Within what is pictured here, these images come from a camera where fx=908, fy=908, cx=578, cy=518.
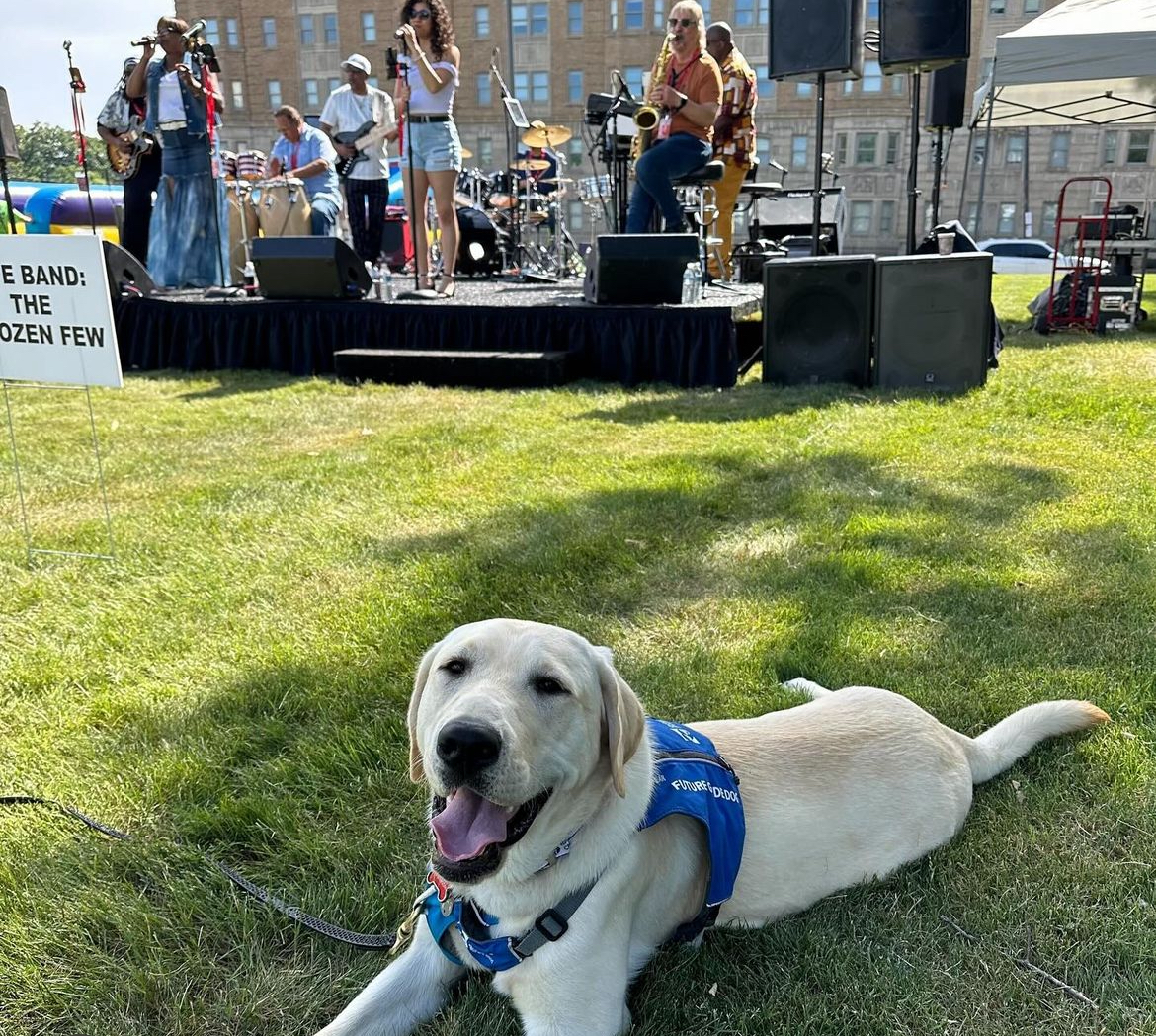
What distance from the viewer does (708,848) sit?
1835 millimetres

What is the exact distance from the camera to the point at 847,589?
3.46 m

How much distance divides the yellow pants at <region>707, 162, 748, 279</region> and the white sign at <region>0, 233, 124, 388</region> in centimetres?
726

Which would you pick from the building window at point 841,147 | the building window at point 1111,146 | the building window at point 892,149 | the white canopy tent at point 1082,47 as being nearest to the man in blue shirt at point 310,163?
the white canopy tent at point 1082,47

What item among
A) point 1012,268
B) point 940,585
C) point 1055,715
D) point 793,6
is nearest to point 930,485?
point 940,585

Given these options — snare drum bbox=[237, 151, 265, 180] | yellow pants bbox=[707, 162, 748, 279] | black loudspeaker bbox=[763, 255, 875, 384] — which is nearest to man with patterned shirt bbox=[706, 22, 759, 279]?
yellow pants bbox=[707, 162, 748, 279]

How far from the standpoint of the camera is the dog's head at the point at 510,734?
4.78 feet

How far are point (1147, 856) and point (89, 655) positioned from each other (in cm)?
315

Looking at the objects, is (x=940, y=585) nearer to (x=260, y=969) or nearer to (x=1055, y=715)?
(x=1055, y=715)

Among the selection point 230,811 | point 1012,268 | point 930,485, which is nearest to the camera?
point 230,811

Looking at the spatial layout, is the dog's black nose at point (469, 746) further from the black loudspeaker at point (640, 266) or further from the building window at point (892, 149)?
the building window at point (892, 149)

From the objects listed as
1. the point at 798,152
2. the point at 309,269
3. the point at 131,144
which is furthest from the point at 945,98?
the point at 798,152

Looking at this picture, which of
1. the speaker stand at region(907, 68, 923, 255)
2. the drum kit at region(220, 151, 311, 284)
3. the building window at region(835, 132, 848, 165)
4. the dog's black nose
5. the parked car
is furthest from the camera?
the building window at region(835, 132, 848, 165)

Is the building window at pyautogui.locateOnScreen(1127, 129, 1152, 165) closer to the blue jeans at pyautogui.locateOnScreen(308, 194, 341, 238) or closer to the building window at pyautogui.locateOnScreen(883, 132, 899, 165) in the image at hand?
the building window at pyautogui.locateOnScreen(883, 132, 899, 165)

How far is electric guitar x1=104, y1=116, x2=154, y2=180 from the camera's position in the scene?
9594mm
